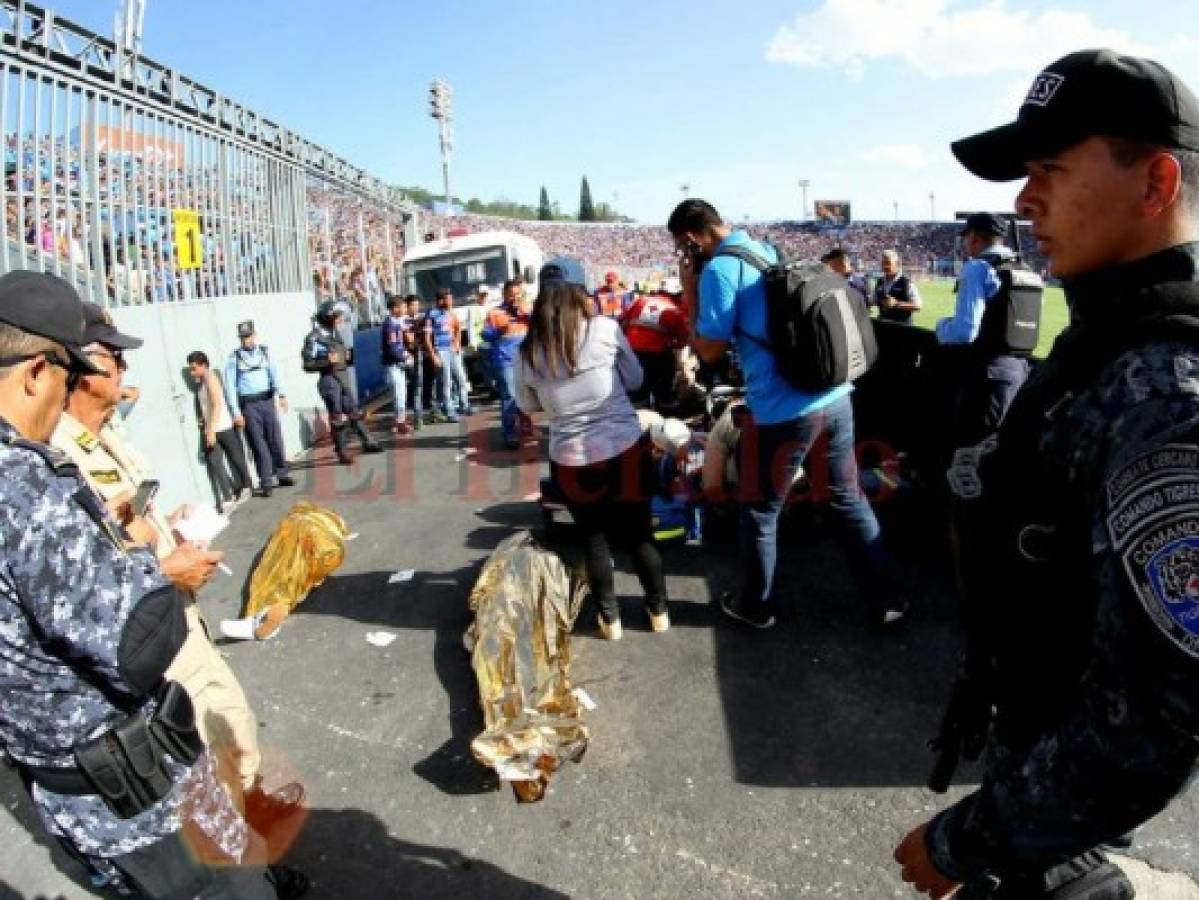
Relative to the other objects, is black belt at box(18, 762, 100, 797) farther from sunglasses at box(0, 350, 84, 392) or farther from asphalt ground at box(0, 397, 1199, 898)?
asphalt ground at box(0, 397, 1199, 898)

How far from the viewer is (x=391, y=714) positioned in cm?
349

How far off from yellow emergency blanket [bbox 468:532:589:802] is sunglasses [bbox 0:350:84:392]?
1.83m

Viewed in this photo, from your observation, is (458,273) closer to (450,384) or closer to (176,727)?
(450,384)

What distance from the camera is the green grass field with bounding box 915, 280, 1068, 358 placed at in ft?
53.2

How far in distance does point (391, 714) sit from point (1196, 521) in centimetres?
335

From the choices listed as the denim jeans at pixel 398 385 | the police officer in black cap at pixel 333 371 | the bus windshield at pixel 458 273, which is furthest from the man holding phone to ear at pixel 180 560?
the bus windshield at pixel 458 273

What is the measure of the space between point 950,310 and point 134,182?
2450 cm

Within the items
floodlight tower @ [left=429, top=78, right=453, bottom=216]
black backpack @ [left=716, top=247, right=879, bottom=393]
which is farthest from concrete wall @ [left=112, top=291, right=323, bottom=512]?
floodlight tower @ [left=429, top=78, right=453, bottom=216]

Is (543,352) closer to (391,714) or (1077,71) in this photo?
(391,714)

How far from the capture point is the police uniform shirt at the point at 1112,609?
0.85m

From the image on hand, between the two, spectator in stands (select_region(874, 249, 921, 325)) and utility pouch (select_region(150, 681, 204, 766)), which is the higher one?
spectator in stands (select_region(874, 249, 921, 325))

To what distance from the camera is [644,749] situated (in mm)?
3055

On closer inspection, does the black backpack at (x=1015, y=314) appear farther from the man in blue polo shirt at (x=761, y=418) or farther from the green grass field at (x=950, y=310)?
the green grass field at (x=950, y=310)

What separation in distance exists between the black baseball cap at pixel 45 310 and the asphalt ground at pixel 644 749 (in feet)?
6.43
